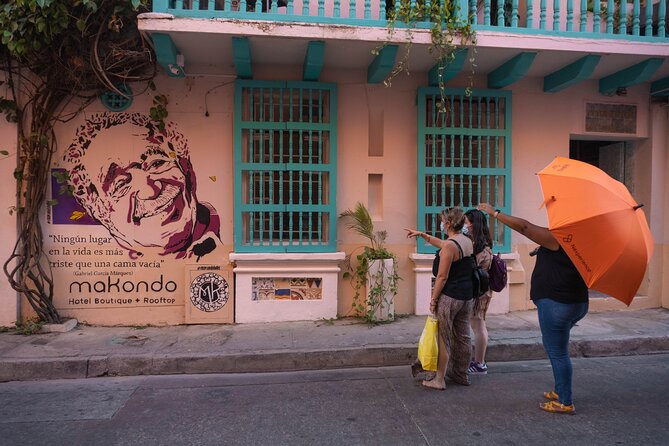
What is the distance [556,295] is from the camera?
3.51 metres

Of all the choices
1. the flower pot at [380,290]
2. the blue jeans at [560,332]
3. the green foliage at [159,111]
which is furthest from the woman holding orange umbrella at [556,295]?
the green foliage at [159,111]

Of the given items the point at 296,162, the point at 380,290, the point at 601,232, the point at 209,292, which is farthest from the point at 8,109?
the point at 601,232

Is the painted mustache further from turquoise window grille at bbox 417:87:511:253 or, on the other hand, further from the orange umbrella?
the orange umbrella

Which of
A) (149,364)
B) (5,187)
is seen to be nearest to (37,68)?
(5,187)

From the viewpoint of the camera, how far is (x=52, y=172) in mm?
5820

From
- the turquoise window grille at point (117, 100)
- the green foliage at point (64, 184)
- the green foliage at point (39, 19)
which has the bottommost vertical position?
the green foliage at point (64, 184)

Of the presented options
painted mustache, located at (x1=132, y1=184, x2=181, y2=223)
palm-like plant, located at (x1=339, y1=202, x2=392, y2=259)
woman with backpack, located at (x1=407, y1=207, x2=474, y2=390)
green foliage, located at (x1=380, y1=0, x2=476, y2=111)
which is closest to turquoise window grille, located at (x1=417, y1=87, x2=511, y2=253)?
palm-like plant, located at (x1=339, y1=202, x2=392, y2=259)

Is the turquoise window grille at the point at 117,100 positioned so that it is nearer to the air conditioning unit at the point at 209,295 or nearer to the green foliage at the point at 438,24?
the air conditioning unit at the point at 209,295

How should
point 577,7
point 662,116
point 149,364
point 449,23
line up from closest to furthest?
1. point 149,364
2. point 449,23
3. point 577,7
4. point 662,116

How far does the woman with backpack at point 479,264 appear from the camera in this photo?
4.33m

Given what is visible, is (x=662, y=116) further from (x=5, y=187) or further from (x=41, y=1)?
(x=5, y=187)

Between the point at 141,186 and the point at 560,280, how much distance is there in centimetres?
503

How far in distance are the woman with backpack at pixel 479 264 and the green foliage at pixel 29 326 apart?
16.7 ft

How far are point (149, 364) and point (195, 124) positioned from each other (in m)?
3.09
